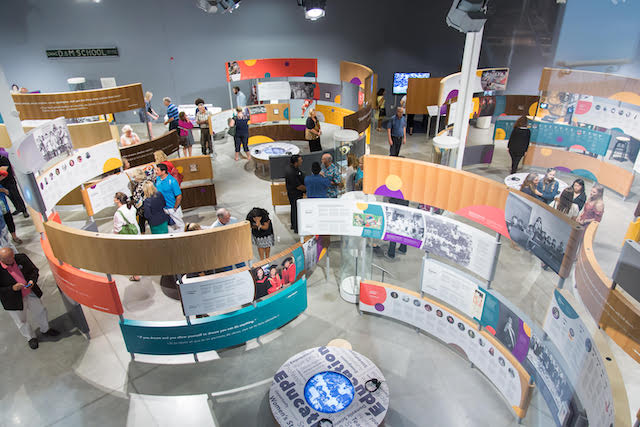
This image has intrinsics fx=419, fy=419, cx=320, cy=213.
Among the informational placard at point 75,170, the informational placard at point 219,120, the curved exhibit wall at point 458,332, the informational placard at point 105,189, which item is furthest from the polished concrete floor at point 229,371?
the informational placard at point 219,120

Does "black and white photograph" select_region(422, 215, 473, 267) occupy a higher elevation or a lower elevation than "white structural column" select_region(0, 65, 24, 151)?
lower

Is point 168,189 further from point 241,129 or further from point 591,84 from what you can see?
point 591,84

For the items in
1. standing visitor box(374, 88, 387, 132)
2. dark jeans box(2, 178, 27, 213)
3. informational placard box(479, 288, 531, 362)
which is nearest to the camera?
informational placard box(479, 288, 531, 362)

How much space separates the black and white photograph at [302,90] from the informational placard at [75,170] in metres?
5.44

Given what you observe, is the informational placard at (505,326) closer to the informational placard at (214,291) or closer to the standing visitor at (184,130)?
the informational placard at (214,291)

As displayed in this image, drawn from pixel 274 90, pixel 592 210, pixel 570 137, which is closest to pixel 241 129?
pixel 274 90

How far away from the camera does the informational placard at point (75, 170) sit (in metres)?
6.09

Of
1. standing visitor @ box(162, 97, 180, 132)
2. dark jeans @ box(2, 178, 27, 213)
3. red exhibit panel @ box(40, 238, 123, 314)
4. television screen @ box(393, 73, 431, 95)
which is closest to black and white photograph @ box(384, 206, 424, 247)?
red exhibit panel @ box(40, 238, 123, 314)

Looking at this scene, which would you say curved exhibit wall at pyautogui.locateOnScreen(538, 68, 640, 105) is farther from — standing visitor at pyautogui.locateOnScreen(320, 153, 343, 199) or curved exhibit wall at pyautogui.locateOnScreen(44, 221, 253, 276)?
curved exhibit wall at pyautogui.locateOnScreen(44, 221, 253, 276)

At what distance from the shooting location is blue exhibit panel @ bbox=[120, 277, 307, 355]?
4.80 meters

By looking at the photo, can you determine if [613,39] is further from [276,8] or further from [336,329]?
[276,8]

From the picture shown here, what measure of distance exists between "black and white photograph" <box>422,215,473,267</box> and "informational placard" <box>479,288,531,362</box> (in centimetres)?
42

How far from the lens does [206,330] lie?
4867 millimetres

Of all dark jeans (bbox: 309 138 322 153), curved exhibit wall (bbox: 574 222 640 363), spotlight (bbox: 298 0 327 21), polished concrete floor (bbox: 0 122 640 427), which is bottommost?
polished concrete floor (bbox: 0 122 640 427)
